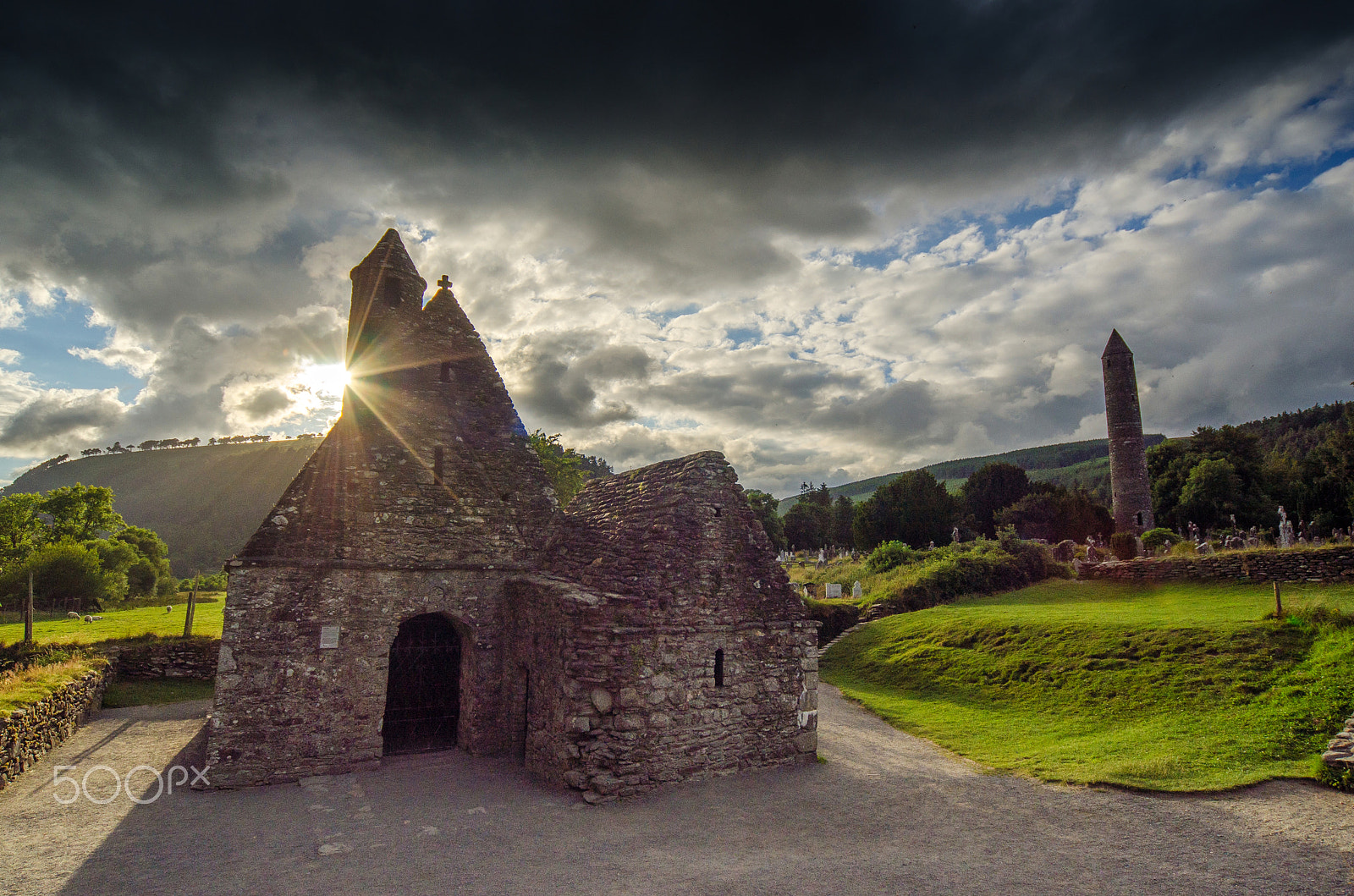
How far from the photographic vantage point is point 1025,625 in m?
19.5

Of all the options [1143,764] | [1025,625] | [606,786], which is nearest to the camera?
[606,786]

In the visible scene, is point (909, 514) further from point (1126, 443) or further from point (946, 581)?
point (946, 581)

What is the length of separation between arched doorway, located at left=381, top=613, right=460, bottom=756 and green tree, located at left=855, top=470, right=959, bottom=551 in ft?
161

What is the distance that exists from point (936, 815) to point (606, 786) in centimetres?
516

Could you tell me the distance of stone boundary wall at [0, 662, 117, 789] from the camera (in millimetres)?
11445

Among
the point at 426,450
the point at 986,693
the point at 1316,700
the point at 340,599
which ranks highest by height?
the point at 426,450

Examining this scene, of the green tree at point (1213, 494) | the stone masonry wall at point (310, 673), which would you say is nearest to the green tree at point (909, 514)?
the green tree at point (1213, 494)

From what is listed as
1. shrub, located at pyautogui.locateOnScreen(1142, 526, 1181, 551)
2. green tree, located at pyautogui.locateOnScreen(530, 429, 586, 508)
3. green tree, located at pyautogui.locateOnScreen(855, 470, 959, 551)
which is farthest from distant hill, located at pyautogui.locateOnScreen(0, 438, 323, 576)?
shrub, located at pyautogui.locateOnScreen(1142, 526, 1181, 551)

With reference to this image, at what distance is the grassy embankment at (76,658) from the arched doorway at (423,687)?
22.9 ft

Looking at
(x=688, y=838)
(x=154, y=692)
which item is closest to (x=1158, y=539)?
(x=688, y=838)

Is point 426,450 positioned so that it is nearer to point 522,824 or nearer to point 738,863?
point 522,824

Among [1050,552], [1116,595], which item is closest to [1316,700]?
[1116,595]

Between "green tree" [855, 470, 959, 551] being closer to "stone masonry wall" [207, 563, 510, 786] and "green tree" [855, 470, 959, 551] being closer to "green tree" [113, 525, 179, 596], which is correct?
"stone masonry wall" [207, 563, 510, 786]

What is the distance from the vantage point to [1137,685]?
568 inches
